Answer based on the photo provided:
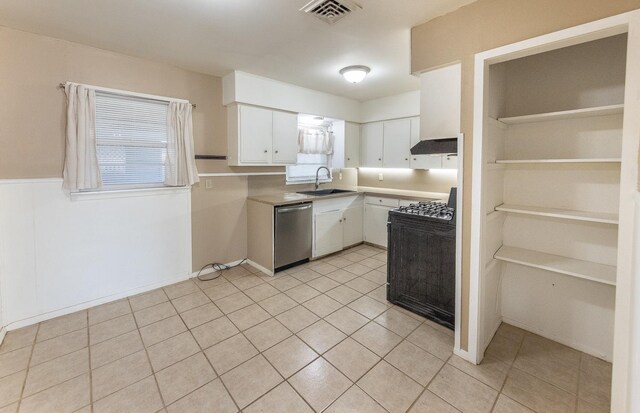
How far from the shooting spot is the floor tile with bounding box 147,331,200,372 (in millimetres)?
2035

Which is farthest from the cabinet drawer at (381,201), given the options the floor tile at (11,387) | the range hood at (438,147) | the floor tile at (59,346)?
the floor tile at (11,387)

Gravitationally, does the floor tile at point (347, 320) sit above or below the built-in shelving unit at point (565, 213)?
below

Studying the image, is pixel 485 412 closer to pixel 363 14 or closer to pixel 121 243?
pixel 363 14

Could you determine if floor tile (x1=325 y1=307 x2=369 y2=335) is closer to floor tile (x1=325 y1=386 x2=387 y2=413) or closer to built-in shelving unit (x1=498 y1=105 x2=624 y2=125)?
floor tile (x1=325 y1=386 x2=387 y2=413)

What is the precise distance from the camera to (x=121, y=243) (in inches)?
118

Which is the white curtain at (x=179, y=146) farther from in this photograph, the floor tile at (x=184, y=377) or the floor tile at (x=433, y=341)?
the floor tile at (x=433, y=341)

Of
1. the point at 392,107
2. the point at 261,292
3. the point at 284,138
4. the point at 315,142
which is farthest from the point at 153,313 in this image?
the point at 392,107

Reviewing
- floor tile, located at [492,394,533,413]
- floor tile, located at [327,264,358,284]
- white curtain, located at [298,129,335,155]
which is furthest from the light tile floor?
white curtain, located at [298,129,335,155]

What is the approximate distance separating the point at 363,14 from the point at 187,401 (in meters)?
2.86

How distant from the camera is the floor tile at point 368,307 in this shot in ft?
8.85

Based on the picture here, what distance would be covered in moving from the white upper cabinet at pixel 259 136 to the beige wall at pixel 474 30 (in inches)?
81.2

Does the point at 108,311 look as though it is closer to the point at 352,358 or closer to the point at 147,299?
the point at 147,299

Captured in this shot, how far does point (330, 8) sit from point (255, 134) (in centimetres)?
194

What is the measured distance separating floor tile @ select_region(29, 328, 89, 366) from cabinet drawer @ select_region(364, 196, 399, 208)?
3828 millimetres
